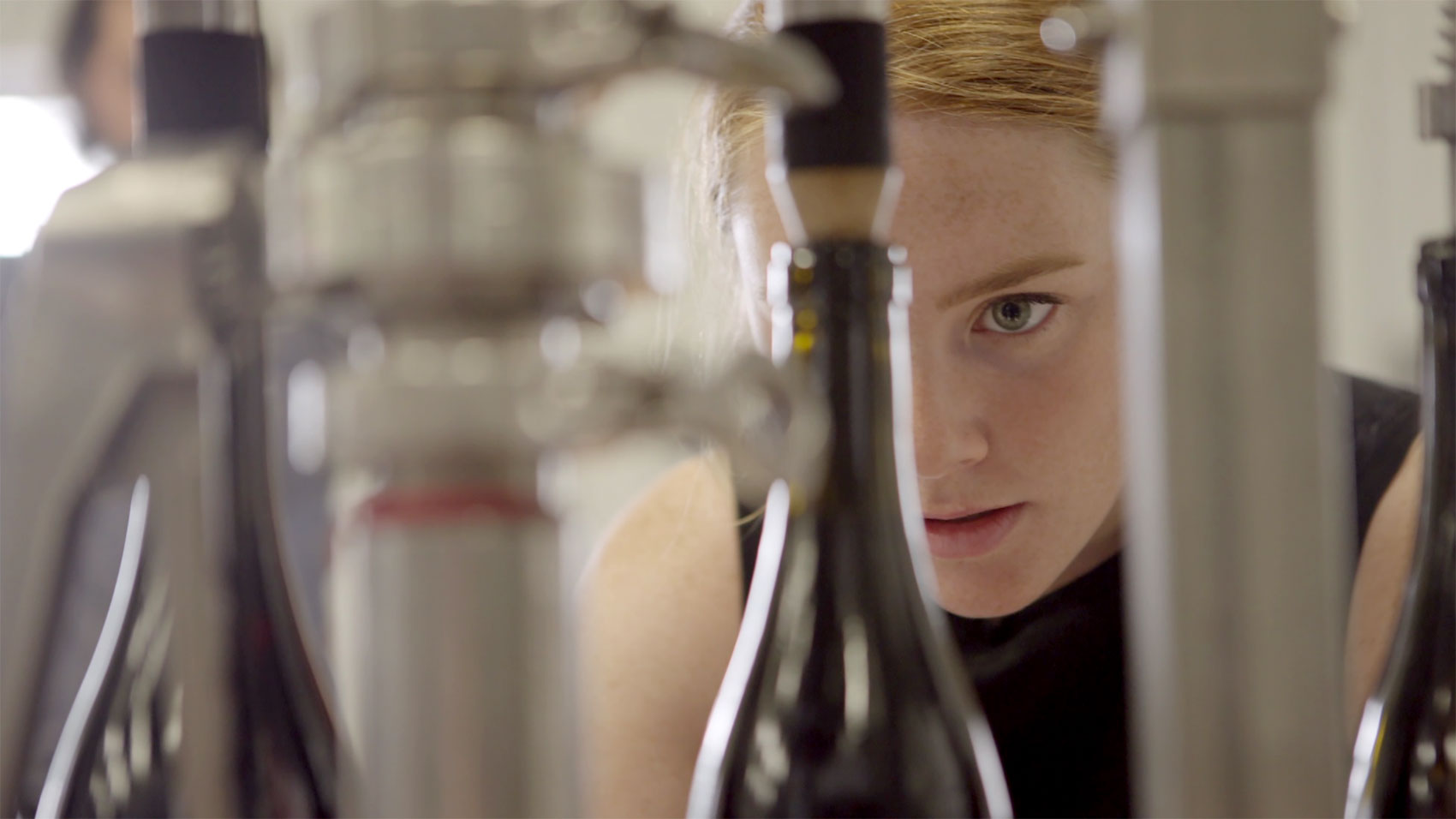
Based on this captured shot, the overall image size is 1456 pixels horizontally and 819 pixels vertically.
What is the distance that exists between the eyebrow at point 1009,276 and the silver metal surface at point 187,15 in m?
0.31

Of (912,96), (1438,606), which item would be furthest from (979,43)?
(1438,606)

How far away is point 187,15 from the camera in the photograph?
258 mm

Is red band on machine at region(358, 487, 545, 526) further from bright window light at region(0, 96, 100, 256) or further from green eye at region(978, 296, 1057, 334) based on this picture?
bright window light at region(0, 96, 100, 256)

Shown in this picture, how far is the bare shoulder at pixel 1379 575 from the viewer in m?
0.45

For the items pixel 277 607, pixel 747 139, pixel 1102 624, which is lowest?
pixel 1102 624

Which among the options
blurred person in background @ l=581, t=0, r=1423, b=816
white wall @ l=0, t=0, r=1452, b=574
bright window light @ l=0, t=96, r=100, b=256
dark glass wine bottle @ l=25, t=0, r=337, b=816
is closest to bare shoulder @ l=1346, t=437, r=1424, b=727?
blurred person in background @ l=581, t=0, r=1423, b=816

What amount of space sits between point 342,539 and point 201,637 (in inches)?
1.7

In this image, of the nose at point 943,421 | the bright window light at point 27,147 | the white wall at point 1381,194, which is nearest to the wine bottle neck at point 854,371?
the nose at point 943,421

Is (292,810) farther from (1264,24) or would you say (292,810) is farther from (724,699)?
(1264,24)

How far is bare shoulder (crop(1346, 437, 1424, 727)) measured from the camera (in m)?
0.45

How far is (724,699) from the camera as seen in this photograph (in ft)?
0.84

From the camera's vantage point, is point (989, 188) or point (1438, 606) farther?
point (989, 188)

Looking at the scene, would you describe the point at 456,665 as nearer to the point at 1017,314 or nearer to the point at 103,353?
the point at 103,353

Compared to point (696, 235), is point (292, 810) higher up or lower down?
lower down
